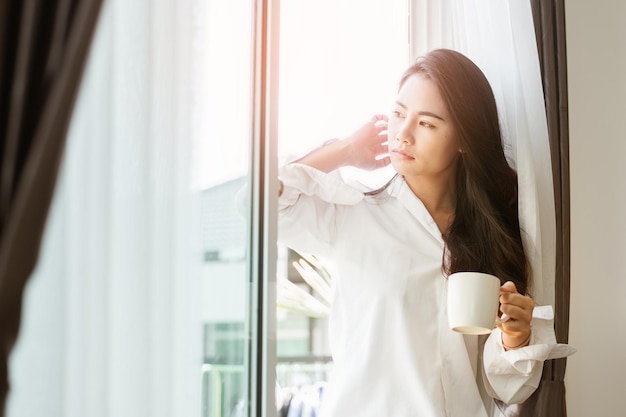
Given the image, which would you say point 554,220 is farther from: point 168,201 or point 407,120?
point 168,201

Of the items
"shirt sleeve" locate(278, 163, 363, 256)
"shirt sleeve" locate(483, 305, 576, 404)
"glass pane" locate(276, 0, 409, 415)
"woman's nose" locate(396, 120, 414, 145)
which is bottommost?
"shirt sleeve" locate(483, 305, 576, 404)

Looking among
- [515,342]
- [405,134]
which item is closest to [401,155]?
[405,134]

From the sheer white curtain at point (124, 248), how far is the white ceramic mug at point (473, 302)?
47cm

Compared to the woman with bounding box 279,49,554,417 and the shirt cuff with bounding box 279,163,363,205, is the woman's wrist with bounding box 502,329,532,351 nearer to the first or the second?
the woman with bounding box 279,49,554,417

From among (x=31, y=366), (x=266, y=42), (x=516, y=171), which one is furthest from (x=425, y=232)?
(x=31, y=366)

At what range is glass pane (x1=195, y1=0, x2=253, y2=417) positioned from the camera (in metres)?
1.17

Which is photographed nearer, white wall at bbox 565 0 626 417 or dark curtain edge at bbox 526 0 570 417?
dark curtain edge at bbox 526 0 570 417

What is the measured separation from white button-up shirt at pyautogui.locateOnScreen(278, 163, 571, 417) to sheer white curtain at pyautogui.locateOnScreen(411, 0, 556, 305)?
0.39 ft

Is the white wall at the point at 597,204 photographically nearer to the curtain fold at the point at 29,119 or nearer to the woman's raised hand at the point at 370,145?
the woman's raised hand at the point at 370,145

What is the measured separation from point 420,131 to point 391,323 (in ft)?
1.23

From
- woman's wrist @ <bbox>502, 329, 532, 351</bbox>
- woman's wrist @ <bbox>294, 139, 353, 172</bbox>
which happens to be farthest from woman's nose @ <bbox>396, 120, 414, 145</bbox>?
woman's wrist @ <bbox>502, 329, 532, 351</bbox>

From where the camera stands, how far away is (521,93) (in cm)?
161

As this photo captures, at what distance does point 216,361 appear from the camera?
1.19m

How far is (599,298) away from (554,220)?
444 mm
